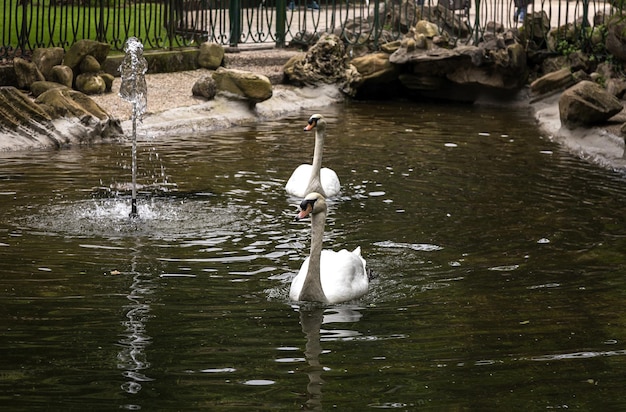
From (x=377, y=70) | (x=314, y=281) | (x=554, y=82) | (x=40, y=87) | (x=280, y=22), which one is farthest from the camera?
(x=280, y=22)

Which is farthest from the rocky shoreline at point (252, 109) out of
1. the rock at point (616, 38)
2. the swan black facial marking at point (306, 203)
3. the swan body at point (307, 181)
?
the swan black facial marking at point (306, 203)

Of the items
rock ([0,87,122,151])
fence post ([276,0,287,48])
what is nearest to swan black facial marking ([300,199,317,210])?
rock ([0,87,122,151])

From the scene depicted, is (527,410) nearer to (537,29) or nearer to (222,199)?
(222,199)

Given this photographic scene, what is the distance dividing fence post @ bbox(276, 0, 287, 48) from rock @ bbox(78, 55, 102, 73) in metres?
5.90

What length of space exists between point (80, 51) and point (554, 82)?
24.8ft

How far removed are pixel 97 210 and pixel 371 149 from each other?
4908 mm

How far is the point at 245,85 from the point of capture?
17.6 meters

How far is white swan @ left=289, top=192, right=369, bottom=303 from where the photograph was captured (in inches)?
322

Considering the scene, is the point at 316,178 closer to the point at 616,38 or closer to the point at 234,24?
the point at 616,38

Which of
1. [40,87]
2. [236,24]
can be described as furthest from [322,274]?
[236,24]

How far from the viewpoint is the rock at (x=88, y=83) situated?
1739cm

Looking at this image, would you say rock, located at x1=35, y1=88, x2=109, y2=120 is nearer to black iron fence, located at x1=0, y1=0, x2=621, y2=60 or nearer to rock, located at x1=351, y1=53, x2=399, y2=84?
black iron fence, located at x1=0, y1=0, x2=621, y2=60

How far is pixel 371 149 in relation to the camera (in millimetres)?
15203

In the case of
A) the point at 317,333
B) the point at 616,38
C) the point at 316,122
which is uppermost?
the point at 616,38
